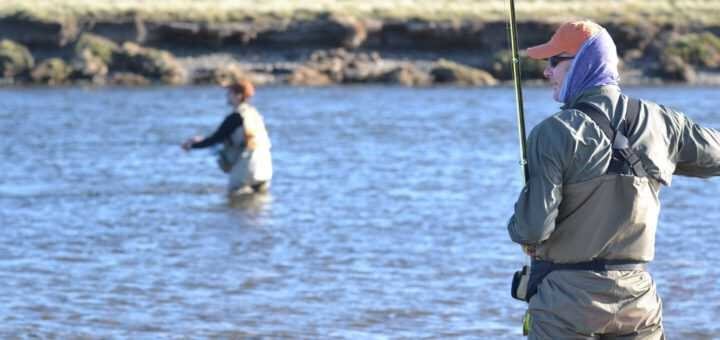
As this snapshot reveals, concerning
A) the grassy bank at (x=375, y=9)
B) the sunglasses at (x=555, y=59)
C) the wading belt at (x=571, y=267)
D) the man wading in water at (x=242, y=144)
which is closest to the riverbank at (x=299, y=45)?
the grassy bank at (x=375, y=9)

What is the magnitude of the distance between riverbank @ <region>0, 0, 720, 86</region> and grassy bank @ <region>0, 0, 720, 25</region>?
0.51ft

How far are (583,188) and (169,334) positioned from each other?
449 cm

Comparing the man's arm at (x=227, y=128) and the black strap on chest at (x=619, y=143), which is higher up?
the black strap on chest at (x=619, y=143)

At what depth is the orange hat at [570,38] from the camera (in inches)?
185

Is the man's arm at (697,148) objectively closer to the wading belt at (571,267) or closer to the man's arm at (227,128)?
the wading belt at (571,267)

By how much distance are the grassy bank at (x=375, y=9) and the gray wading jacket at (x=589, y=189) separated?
44.3m

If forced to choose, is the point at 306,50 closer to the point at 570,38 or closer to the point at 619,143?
the point at 570,38

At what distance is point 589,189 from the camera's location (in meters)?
4.61

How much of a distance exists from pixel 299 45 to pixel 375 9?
337 inches

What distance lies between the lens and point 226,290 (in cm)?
1011

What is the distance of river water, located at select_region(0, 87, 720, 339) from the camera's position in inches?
360

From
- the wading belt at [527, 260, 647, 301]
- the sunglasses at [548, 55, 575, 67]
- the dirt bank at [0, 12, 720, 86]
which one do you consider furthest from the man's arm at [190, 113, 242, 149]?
the dirt bank at [0, 12, 720, 86]

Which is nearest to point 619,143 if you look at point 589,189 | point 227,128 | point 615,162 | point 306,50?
point 615,162

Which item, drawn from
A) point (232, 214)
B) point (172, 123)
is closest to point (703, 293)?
point (232, 214)
